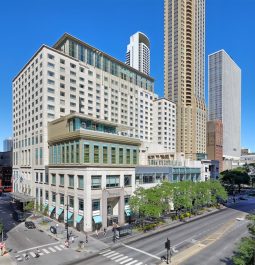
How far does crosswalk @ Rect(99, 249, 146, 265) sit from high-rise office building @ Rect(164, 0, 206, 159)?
133269mm

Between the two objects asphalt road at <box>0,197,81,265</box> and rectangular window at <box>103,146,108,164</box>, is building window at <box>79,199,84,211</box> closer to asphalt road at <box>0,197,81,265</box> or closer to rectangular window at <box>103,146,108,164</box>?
asphalt road at <box>0,197,81,265</box>

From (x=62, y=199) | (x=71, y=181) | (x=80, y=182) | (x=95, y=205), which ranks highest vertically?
(x=80, y=182)

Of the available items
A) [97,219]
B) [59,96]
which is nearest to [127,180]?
[97,219]

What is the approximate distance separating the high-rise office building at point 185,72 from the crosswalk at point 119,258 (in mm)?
133269

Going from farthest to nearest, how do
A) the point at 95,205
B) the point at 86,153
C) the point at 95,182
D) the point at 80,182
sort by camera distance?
the point at 86,153, the point at 80,182, the point at 95,182, the point at 95,205

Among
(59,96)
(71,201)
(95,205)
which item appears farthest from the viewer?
(59,96)

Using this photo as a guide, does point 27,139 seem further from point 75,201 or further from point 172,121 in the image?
point 172,121

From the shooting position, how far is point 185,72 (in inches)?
6727

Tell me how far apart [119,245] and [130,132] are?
3113 inches

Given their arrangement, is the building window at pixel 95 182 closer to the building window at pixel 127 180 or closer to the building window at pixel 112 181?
the building window at pixel 112 181

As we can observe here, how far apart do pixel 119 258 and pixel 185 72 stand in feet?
504

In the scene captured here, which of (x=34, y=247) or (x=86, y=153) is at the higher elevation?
(x=86, y=153)

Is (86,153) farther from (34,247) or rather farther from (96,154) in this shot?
(34,247)

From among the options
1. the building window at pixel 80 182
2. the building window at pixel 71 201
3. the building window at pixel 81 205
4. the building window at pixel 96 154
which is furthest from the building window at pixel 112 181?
the building window at pixel 71 201
